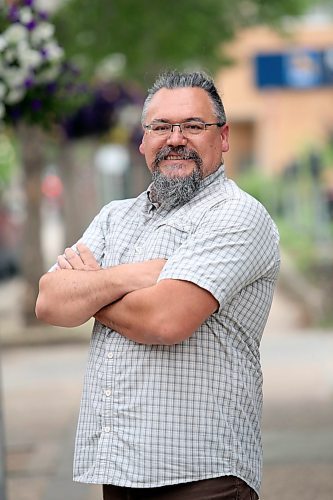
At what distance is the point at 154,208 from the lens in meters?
3.30

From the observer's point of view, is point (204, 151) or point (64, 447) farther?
point (64, 447)

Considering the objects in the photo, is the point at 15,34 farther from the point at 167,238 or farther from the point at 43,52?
the point at 167,238

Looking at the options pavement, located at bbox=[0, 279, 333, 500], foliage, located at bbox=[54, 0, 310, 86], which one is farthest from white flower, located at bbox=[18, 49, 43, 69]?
foliage, located at bbox=[54, 0, 310, 86]

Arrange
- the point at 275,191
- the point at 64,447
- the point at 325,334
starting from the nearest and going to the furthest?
the point at 64,447, the point at 325,334, the point at 275,191

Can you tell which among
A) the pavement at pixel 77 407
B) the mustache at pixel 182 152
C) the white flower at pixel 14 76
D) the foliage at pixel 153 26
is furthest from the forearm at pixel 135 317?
the foliage at pixel 153 26

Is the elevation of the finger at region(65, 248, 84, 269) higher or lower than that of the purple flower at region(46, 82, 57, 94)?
lower

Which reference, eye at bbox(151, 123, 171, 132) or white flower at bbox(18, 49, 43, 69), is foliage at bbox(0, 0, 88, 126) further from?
eye at bbox(151, 123, 171, 132)

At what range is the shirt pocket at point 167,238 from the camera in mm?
3137

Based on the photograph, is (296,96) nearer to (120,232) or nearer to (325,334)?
(325,334)

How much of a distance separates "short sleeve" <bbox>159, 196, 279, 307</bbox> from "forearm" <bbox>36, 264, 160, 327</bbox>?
132mm

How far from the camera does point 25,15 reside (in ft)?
19.5

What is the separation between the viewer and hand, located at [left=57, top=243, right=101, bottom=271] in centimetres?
328

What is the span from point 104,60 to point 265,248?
40.9 ft

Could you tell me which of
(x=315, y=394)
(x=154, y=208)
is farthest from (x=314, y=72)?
(x=154, y=208)
